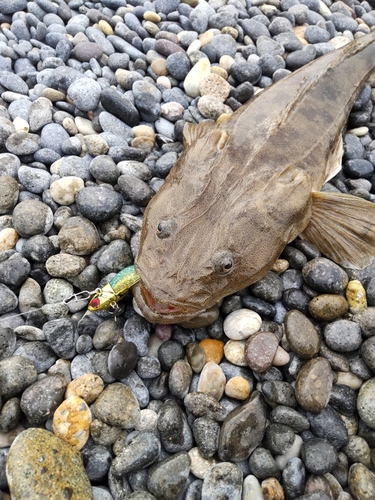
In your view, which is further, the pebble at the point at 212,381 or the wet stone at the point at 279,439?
the pebble at the point at 212,381

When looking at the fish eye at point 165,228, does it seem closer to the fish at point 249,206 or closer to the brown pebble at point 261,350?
the fish at point 249,206

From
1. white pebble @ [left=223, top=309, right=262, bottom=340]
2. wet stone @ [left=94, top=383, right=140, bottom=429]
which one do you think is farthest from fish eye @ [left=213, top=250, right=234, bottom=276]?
wet stone @ [left=94, top=383, right=140, bottom=429]

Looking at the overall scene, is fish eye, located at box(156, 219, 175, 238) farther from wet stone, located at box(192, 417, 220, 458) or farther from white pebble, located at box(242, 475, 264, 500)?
white pebble, located at box(242, 475, 264, 500)

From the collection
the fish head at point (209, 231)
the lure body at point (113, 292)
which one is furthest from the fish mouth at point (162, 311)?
the lure body at point (113, 292)

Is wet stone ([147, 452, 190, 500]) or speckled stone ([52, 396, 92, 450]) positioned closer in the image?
wet stone ([147, 452, 190, 500])

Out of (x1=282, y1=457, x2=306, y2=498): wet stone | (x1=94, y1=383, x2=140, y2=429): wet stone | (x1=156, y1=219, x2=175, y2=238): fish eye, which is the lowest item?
(x1=282, y1=457, x2=306, y2=498): wet stone

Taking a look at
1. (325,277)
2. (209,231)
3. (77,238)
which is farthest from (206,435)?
(77,238)
